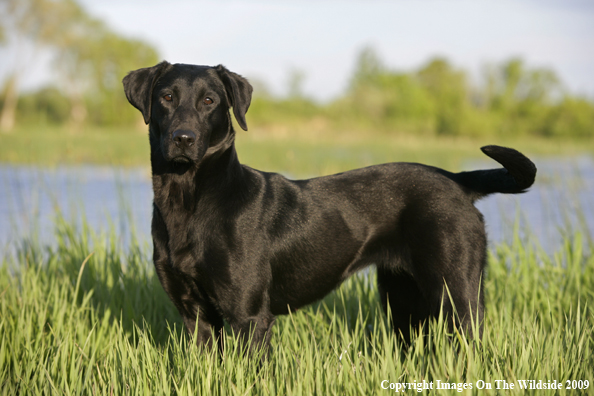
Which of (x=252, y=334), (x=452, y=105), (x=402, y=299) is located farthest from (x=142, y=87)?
(x=452, y=105)

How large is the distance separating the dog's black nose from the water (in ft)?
6.34

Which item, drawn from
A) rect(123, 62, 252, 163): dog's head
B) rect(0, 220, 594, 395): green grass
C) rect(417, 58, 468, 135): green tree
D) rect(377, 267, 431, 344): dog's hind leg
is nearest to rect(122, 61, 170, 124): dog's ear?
rect(123, 62, 252, 163): dog's head

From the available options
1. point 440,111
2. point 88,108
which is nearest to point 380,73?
point 440,111

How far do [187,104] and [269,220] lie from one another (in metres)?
0.80

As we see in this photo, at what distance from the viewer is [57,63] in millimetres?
40719

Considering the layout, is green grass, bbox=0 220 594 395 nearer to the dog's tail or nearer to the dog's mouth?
the dog's tail

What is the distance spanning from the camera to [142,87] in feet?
9.14

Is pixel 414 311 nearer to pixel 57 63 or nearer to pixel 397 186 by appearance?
pixel 397 186

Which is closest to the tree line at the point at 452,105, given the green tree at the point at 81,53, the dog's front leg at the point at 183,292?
the green tree at the point at 81,53

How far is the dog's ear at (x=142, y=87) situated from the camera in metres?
2.77

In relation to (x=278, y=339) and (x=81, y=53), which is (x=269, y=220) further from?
(x=81, y=53)

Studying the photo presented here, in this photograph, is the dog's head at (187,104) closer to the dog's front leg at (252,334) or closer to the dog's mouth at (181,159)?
the dog's mouth at (181,159)

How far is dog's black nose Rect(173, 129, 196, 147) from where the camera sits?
7.97 feet

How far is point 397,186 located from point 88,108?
2059 inches
